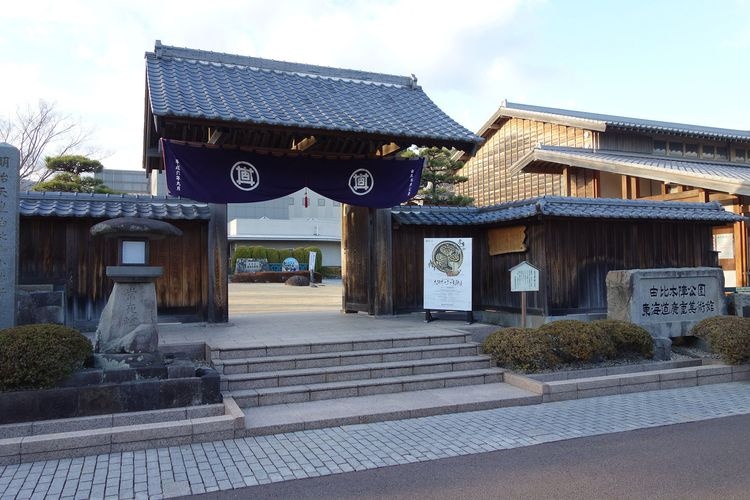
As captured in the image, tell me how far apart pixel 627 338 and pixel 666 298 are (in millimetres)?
1756

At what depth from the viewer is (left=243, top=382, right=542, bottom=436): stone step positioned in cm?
670

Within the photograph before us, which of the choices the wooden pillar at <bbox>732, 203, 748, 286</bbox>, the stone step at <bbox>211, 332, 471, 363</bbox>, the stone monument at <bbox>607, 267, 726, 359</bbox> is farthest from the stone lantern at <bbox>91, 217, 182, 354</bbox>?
the wooden pillar at <bbox>732, 203, 748, 286</bbox>

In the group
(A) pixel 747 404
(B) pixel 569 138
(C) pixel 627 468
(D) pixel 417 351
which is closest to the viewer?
(C) pixel 627 468

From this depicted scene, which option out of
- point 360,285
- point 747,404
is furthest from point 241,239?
point 747,404

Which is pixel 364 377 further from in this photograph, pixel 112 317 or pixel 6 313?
pixel 6 313

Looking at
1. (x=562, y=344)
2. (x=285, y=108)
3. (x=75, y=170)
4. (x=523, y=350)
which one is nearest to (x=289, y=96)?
(x=285, y=108)

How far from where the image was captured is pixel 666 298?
34.7ft

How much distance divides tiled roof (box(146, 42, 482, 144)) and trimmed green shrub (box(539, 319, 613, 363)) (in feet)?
14.8

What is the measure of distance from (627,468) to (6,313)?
7.68 meters

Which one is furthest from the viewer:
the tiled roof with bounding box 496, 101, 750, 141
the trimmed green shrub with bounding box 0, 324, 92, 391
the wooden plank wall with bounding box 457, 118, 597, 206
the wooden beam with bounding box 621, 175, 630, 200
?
the wooden plank wall with bounding box 457, 118, 597, 206

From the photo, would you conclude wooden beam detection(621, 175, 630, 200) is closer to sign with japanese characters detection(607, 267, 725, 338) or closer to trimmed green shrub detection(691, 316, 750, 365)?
sign with japanese characters detection(607, 267, 725, 338)

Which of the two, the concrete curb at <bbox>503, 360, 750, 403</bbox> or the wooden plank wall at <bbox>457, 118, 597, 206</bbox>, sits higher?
the wooden plank wall at <bbox>457, 118, 597, 206</bbox>

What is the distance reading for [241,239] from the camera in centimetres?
4531

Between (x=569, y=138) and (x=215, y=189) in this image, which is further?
(x=569, y=138)
